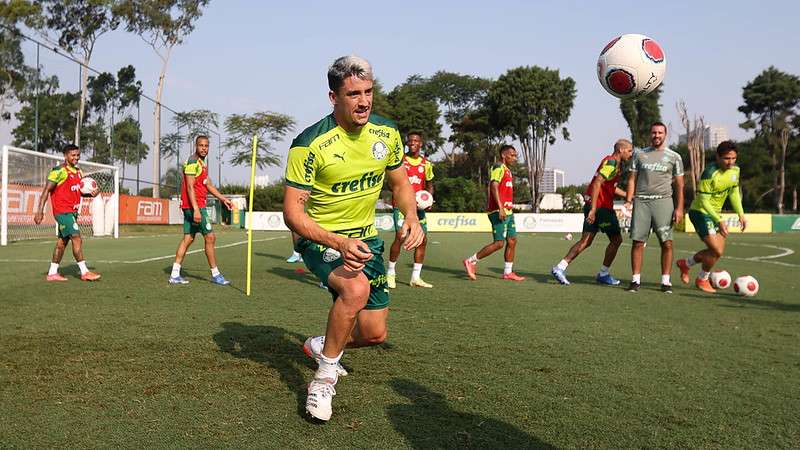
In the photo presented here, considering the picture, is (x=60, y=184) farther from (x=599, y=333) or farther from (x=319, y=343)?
(x=599, y=333)

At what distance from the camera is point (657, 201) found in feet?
28.5

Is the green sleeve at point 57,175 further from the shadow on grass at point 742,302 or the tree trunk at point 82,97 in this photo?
the tree trunk at point 82,97

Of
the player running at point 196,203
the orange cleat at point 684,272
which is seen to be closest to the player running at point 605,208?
the orange cleat at point 684,272

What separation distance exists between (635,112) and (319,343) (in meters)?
62.4

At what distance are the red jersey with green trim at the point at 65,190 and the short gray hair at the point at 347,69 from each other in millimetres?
7401

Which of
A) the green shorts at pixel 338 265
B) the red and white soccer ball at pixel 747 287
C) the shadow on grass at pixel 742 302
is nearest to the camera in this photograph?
the green shorts at pixel 338 265

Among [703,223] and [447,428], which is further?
[703,223]

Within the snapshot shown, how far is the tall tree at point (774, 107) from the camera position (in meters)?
54.9

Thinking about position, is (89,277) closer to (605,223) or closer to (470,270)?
(470,270)

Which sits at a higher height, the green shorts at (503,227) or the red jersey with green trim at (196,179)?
the red jersey with green trim at (196,179)

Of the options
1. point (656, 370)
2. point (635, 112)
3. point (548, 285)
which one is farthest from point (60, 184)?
point (635, 112)

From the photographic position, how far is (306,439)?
2898 mm

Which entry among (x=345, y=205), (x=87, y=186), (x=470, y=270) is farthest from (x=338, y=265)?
(x=87, y=186)

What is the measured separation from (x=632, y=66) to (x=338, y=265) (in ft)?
15.1
